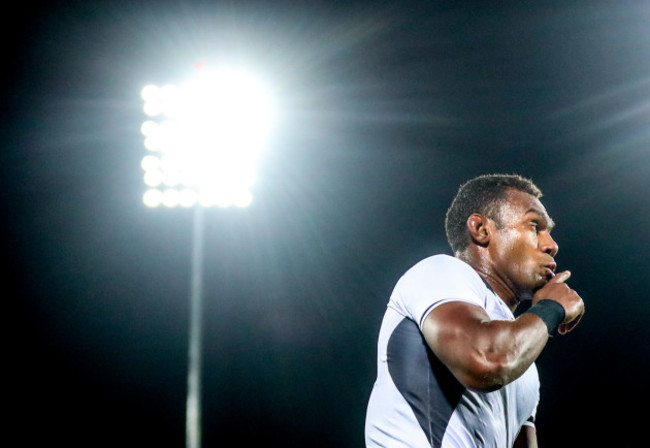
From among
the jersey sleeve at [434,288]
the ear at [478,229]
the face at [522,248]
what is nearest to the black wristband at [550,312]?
the jersey sleeve at [434,288]

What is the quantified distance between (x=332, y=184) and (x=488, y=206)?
382cm

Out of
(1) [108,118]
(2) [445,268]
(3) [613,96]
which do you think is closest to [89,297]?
(1) [108,118]

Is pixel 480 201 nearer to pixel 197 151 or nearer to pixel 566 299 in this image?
pixel 566 299

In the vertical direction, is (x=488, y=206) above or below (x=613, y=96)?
below

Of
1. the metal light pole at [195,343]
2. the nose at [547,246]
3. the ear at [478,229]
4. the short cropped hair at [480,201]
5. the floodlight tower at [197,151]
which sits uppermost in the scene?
the floodlight tower at [197,151]

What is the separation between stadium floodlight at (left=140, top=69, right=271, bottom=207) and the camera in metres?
5.13

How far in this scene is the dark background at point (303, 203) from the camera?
508cm

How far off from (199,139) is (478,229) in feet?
12.2

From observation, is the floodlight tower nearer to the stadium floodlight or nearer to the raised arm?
the stadium floodlight

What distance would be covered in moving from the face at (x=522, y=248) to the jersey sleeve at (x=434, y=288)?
0.21 m

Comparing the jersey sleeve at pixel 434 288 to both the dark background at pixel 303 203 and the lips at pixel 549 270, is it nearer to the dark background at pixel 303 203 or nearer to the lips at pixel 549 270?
the lips at pixel 549 270

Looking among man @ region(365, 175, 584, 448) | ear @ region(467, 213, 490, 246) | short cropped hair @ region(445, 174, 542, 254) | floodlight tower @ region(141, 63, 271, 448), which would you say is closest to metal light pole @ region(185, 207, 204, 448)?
floodlight tower @ region(141, 63, 271, 448)

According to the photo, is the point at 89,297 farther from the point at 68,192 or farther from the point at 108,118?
the point at 108,118

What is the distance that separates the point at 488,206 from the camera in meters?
1.83
